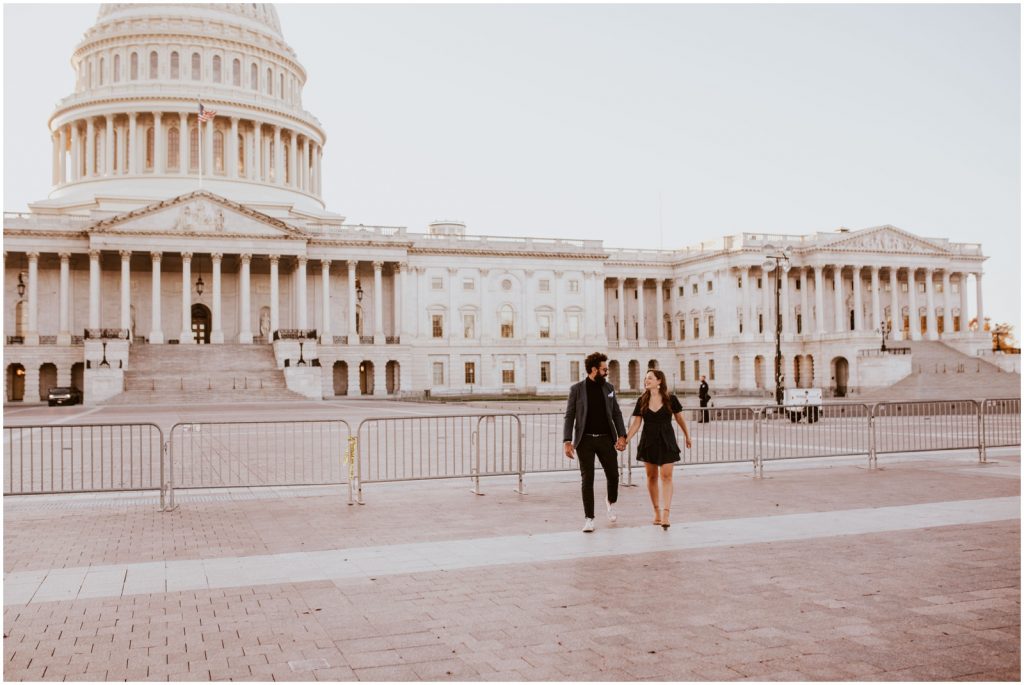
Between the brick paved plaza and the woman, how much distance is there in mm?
481

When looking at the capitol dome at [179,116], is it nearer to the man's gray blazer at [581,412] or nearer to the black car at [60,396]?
the black car at [60,396]

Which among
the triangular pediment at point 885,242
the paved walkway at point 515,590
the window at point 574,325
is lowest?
the paved walkway at point 515,590

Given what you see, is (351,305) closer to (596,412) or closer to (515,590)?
(596,412)

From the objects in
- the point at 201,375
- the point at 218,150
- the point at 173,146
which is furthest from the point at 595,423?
the point at 173,146

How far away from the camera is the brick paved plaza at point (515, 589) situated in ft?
23.1

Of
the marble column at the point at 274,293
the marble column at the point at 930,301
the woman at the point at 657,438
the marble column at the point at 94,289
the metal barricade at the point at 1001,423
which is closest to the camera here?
the woman at the point at 657,438

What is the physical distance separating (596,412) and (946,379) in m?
66.8

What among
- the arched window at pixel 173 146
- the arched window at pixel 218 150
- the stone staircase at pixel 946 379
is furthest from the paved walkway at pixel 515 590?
the arched window at pixel 218 150

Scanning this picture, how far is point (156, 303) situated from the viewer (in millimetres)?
81750

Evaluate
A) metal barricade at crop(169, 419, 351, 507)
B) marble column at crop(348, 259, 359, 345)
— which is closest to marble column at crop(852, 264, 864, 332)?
marble column at crop(348, 259, 359, 345)

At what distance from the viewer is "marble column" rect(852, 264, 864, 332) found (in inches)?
3917

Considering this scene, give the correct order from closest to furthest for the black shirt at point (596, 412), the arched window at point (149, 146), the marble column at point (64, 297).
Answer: the black shirt at point (596, 412)
the marble column at point (64, 297)
the arched window at point (149, 146)

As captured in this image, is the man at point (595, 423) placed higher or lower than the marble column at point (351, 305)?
lower

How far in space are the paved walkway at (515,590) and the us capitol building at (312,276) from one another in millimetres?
62302
